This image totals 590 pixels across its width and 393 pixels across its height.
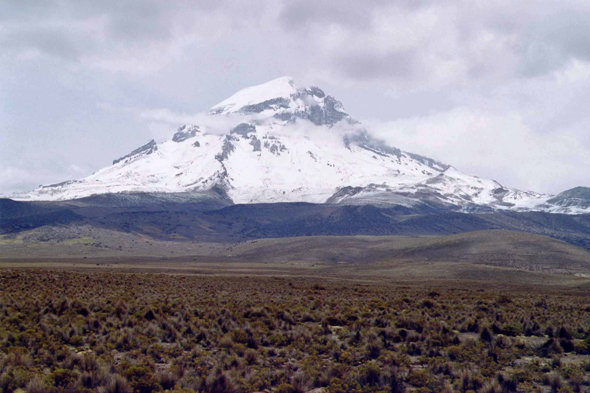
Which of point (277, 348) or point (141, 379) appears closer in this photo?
point (141, 379)

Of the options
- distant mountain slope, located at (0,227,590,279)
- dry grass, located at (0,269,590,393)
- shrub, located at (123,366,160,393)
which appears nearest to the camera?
shrub, located at (123,366,160,393)

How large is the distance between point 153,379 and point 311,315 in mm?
11211

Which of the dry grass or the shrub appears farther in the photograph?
the dry grass

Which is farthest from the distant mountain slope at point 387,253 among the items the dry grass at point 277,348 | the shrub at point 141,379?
the shrub at point 141,379

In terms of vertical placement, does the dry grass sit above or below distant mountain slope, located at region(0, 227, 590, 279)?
above

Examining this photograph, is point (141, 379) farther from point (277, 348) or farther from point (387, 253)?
point (387, 253)

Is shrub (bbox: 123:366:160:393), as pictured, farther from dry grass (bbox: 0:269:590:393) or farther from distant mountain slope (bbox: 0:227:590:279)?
distant mountain slope (bbox: 0:227:590:279)

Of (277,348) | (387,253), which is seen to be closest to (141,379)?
(277,348)

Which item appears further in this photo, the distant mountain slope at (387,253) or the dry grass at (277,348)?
the distant mountain slope at (387,253)

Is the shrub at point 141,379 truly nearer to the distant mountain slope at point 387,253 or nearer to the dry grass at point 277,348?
the dry grass at point 277,348

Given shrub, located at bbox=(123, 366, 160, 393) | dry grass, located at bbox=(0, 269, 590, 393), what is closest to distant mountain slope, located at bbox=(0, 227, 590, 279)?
dry grass, located at bbox=(0, 269, 590, 393)

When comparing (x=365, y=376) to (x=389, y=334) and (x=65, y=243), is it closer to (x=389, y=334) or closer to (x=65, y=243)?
(x=389, y=334)

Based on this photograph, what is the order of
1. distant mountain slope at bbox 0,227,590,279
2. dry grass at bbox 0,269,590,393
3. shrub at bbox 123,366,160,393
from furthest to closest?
distant mountain slope at bbox 0,227,590,279, dry grass at bbox 0,269,590,393, shrub at bbox 123,366,160,393

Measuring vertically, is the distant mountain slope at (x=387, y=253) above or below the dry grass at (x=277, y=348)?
below
